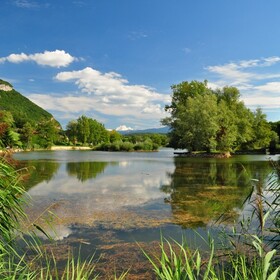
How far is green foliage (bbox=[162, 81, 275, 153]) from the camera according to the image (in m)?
40.0

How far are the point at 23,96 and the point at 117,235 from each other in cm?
12100

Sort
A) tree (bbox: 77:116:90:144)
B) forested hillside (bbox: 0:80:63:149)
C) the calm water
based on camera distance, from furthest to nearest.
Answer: tree (bbox: 77:116:90:144) < forested hillside (bbox: 0:80:63:149) < the calm water

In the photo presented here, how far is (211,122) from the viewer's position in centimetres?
3903

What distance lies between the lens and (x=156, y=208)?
8.77 metres

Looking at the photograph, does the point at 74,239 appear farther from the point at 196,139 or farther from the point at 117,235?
the point at 196,139

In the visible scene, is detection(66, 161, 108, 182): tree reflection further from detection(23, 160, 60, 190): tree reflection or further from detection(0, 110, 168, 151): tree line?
detection(0, 110, 168, 151): tree line

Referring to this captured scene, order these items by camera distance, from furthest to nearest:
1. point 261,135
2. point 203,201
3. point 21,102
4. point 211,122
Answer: point 21,102
point 261,135
point 211,122
point 203,201

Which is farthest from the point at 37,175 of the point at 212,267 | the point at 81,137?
the point at 81,137

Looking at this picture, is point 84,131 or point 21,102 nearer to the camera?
point 84,131

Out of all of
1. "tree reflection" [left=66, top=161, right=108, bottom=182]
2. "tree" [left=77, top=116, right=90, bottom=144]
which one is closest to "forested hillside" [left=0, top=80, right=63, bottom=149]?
"tree reflection" [left=66, top=161, right=108, bottom=182]

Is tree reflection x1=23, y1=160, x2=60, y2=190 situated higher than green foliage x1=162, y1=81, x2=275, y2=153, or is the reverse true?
green foliage x1=162, y1=81, x2=275, y2=153

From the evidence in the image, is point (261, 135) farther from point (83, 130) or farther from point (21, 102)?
point (21, 102)

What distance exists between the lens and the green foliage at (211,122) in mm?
40000

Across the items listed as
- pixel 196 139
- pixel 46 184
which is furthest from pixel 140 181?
pixel 196 139
